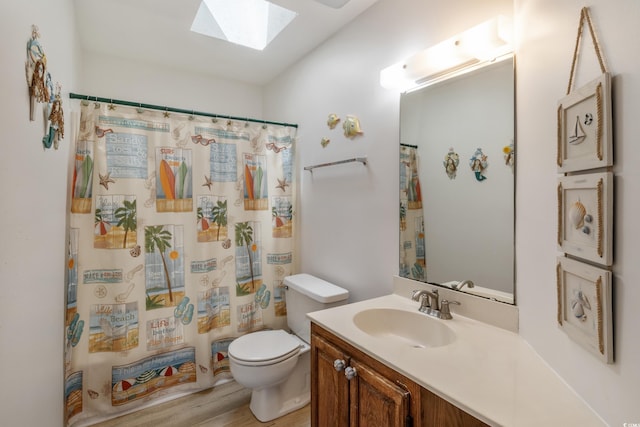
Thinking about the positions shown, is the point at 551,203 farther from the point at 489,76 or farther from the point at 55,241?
the point at 55,241

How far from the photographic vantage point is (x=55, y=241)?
1.43 m

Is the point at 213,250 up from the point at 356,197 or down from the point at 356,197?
down

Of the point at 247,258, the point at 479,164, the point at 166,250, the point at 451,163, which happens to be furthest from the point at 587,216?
the point at 166,250

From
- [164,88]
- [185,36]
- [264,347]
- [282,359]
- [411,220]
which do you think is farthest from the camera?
[164,88]

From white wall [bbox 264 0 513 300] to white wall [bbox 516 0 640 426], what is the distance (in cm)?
42

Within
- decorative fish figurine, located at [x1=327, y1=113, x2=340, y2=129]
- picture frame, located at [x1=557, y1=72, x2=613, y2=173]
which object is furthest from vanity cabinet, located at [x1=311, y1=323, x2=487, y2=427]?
decorative fish figurine, located at [x1=327, y1=113, x2=340, y2=129]

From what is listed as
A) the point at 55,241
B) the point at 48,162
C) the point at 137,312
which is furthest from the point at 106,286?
the point at 48,162

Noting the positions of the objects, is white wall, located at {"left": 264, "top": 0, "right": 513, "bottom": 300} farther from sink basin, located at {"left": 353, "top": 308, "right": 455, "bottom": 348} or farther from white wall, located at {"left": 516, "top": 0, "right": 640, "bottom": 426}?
white wall, located at {"left": 516, "top": 0, "right": 640, "bottom": 426}

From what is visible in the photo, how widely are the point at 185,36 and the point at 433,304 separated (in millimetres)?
2415

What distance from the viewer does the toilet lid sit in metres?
1.81

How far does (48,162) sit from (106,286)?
1038mm

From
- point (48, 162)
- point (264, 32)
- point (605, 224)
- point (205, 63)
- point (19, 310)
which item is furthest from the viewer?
point (205, 63)

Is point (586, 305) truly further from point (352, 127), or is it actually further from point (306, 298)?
point (306, 298)

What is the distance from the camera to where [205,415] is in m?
1.96
